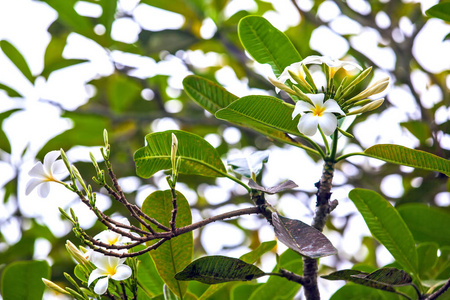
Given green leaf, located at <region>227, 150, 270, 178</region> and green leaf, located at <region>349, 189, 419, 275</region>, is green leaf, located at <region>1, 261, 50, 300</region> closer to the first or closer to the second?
green leaf, located at <region>227, 150, 270, 178</region>

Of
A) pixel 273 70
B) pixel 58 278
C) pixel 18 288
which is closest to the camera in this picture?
pixel 273 70

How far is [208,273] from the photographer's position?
87 centimetres

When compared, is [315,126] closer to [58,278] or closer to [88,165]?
[58,278]

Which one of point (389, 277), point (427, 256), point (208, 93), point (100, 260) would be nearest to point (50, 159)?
point (100, 260)

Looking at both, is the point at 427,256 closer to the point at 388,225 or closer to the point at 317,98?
the point at 388,225

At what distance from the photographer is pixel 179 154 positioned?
99cm

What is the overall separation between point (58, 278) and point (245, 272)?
1.24 meters

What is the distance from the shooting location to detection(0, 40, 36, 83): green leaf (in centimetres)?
223

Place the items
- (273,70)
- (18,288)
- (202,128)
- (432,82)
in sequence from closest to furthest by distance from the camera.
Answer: (273,70) → (18,288) → (432,82) → (202,128)

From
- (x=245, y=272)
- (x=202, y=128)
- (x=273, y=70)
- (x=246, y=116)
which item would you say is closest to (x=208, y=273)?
(x=245, y=272)

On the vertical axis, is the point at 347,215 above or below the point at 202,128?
below

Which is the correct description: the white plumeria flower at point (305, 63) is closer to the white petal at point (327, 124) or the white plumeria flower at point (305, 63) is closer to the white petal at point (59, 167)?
the white petal at point (327, 124)

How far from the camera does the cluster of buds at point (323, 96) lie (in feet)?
2.76

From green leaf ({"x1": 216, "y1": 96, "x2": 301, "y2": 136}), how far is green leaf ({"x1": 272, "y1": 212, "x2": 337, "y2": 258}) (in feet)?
0.59
